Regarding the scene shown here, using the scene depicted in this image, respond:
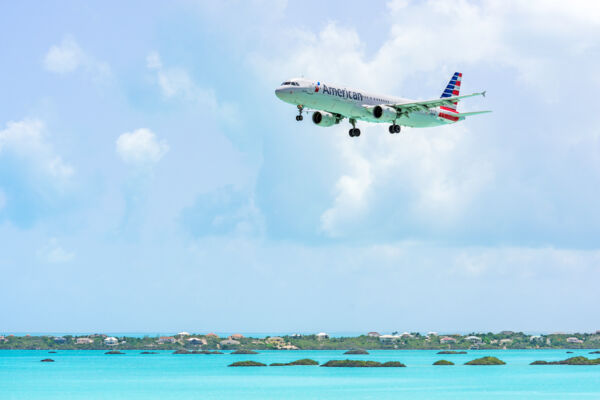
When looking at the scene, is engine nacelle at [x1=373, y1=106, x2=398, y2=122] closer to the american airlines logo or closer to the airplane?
the airplane

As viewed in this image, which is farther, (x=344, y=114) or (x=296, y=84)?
(x=344, y=114)

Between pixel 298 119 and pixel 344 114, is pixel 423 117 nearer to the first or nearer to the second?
pixel 344 114

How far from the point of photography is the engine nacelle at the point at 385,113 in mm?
104562

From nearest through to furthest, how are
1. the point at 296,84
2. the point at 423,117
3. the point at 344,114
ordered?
the point at 296,84
the point at 344,114
the point at 423,117

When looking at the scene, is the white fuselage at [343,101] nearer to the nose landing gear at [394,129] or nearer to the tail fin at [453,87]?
the nose landing gear at [394,129]

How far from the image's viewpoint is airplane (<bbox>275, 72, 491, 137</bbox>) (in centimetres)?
9756

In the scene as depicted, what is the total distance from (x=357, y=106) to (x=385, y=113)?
13.8 feet

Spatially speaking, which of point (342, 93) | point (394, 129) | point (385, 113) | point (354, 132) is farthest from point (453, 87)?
point (342, 93)

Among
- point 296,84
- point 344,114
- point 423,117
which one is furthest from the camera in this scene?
point 423,117

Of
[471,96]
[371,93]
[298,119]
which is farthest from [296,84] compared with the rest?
[471,96]

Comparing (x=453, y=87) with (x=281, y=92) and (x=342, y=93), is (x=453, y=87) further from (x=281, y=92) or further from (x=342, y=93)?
(x=281, y=92)

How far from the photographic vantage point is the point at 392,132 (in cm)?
10906

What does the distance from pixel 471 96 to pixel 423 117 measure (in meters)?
12.5

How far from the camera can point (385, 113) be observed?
347 feet
